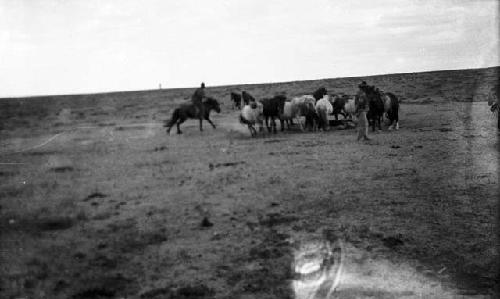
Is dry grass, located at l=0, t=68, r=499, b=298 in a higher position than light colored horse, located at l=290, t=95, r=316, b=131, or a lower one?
lower

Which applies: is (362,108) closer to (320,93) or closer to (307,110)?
(307,110)

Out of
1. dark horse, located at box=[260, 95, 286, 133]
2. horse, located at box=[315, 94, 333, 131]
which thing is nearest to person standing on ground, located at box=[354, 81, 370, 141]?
horse, located at box=[315, 94, 333, 131]

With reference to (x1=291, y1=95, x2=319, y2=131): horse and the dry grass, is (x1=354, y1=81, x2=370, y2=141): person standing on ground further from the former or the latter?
(x1=291, y1=95, x2=319, y2=131): horse

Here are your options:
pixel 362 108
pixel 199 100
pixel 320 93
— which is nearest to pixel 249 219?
pixel 362 108

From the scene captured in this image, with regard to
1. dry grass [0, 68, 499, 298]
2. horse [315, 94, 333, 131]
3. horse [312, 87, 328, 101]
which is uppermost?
horse [312, 87, 328, 101]

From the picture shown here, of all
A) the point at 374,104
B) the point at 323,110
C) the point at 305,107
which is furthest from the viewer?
the point at 305,107

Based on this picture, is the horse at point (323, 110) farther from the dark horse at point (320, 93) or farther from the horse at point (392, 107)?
the horse at point (392, 107)

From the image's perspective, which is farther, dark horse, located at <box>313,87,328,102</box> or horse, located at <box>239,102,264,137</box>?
dark horse, located at <box>313,87,328,102</box>

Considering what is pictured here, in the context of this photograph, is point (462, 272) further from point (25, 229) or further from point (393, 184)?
point (25, 229)

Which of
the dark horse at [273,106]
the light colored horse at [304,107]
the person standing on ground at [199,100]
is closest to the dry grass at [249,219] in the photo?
the dark horse at [273,106]

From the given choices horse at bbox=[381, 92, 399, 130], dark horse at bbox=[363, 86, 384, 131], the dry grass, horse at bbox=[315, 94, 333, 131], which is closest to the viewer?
the dry grass

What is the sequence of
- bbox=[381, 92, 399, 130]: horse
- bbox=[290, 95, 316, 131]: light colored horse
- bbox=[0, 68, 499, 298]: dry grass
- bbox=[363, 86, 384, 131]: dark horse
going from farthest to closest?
bbox=[290, 95, 316, 131]: light colored horse → bbox=[381, 92, 399, 130]: horse → bbox=[363, 86, 384, 131]: dark horse → bbox=[0, 68, 499, 298]: dry grass

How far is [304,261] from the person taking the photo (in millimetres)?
5980

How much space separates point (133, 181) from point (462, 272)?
7.42m
